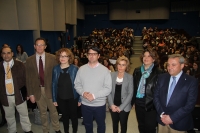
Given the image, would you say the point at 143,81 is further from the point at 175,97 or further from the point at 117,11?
the point at 117,11

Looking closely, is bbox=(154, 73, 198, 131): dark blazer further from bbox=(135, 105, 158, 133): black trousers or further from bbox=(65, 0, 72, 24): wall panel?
bbox=(65, 0, 72, 24): wall panel

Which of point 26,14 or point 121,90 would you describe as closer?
point 121,90

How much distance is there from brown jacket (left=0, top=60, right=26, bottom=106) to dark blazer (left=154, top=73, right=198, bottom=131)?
2.06 meters

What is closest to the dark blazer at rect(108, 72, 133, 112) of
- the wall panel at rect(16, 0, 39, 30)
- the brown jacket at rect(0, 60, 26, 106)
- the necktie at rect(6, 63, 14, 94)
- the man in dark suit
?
the man in dark suit

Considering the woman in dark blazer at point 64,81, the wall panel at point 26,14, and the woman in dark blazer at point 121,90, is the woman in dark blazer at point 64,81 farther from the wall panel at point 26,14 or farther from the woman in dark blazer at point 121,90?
the wall panel at point 26,14

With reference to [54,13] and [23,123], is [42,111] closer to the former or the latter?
[23,123]

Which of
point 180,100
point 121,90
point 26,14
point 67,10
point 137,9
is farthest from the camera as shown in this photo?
point 137,9

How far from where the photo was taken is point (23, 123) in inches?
112

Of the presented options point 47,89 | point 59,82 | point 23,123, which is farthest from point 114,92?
point 23,123

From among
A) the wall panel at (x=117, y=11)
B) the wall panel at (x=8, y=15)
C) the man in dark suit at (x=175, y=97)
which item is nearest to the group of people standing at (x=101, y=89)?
the man in dark suit at (x=175, y=97)

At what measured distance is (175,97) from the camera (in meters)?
1.88

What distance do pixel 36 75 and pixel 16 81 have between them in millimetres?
358

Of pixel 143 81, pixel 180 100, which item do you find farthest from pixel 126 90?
pixel 180 100

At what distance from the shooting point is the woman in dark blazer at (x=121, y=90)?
2.28 metres
